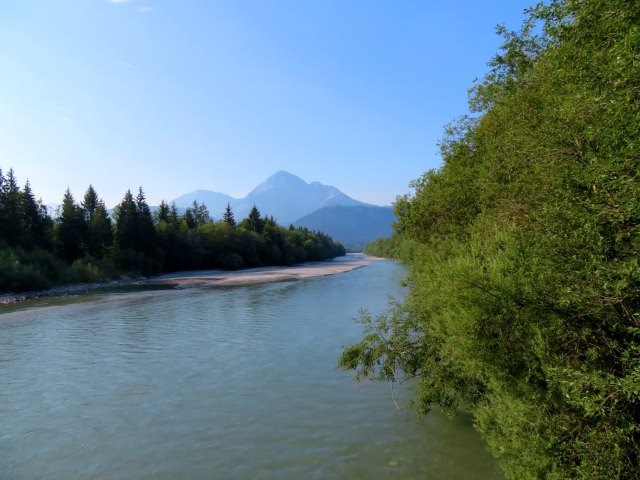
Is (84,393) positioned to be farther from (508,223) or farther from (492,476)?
(508,223)

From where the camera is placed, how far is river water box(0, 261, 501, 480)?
10750mm

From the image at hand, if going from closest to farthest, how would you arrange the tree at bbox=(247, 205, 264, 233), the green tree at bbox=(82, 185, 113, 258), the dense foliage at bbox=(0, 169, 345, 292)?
1. the dense foliage at bbox=(0, 169, 345, 292)
2. the green tree at bbox=(82, 185, 113, 258)
3. the tree at bbox=(247, 205, 264, 233)

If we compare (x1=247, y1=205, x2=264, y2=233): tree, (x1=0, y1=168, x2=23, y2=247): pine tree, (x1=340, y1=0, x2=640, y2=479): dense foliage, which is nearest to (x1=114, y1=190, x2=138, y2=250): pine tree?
(x1=0, y1=168, x2=23, y2=247): pine tree

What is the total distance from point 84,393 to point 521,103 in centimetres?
1830

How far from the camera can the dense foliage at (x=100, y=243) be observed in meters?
56.8

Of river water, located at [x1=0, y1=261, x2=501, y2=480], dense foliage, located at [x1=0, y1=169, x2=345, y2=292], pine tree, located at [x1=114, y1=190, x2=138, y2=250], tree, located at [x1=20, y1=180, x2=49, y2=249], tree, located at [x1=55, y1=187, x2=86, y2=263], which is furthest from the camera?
pine tree, located at [x1=114, y1=190, x2=138, y2=250]

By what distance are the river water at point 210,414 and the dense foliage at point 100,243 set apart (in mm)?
34709

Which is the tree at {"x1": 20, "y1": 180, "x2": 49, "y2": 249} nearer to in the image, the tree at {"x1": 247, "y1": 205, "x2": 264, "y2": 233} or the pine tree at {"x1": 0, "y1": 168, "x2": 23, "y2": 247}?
the pine tree at {"x1": 0, "y1": 168, "x2": 23, "y2": 247}

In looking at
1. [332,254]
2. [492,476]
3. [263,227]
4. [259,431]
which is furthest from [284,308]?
[332,254]

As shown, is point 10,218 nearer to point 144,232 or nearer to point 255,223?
point 144,232

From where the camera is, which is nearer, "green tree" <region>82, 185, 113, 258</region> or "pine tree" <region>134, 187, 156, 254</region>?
"green tree" <region>82, 185, 113, 258</region>

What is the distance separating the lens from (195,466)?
35.4 ft

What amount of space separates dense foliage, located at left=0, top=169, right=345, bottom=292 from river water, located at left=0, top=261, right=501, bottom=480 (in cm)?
3471

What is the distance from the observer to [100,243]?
72.9 meters
